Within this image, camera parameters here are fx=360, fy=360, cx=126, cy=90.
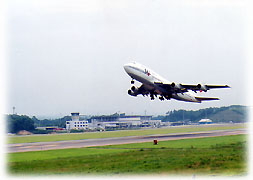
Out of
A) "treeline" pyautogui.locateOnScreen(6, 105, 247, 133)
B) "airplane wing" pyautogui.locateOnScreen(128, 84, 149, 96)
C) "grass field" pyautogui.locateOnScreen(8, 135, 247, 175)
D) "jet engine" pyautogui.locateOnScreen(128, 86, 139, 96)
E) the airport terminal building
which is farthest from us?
the airport terminal building

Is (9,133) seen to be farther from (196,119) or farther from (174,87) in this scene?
(196,119)

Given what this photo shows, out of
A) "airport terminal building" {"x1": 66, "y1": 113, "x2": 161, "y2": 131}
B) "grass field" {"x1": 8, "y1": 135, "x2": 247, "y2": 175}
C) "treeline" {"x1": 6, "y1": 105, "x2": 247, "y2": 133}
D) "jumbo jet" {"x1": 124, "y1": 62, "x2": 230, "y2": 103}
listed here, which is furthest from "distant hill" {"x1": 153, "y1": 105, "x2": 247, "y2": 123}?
"grass field" {"x1": 8, "y1": 135, "x2": 247, "y2": 175}

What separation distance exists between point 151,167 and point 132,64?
28034 mm

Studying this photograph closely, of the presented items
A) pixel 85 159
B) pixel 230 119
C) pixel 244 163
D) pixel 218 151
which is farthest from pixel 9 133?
pixel 230 119

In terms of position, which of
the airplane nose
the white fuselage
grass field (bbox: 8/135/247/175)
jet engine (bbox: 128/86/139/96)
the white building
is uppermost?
the airplane nose

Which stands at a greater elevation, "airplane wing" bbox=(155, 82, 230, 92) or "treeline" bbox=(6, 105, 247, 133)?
"airplane wing" bbox=(155, 82, 230, 92)

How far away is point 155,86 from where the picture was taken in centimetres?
6031

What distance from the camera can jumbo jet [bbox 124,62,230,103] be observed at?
57906 millimetres

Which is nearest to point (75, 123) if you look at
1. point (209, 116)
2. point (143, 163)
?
point (209, 116)

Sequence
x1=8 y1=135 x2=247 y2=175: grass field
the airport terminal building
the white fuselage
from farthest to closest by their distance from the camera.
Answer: the airport terminal building, the white fuselage, x1=8 y1=135 x2=247 y2=175: grass field

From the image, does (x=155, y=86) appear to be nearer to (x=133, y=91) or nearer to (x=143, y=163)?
(x=133, y=91)

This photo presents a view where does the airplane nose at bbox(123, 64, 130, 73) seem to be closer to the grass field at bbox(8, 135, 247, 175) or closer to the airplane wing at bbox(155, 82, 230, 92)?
the airplane wing at bbox(155, 82, 230, 92)

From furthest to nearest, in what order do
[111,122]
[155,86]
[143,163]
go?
[111,122] → [155,86] → [143,163]

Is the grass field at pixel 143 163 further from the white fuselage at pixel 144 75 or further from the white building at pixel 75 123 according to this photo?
the white building at pixel 75 123
